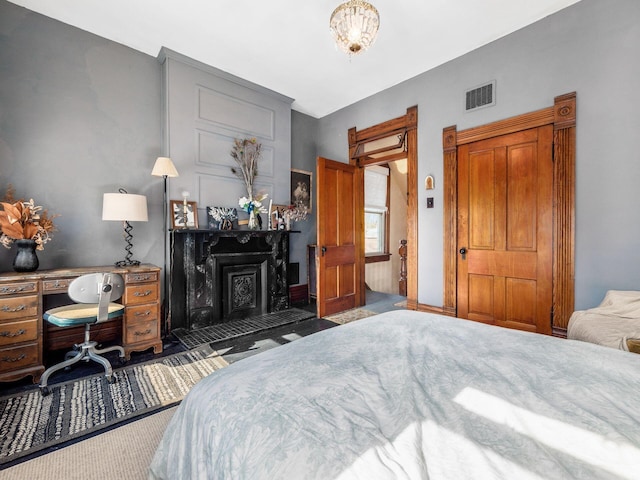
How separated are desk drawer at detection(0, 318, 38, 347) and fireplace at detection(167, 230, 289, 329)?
48.0 inches

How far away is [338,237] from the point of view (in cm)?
433

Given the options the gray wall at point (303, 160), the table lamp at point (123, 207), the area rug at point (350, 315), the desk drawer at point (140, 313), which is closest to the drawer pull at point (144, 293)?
the desk drawer at point (140, 313)

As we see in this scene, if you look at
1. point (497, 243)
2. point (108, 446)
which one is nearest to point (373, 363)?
point (108, 446)

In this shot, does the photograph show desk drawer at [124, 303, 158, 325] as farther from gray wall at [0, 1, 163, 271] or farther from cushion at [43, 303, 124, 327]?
gray wall at [0, 1, 163, 271]

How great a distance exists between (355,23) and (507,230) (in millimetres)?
2538

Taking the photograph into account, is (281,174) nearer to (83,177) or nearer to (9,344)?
(83,177)

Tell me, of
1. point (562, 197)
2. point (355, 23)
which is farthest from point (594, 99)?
point (355, 23)

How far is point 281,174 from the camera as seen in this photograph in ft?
14.9

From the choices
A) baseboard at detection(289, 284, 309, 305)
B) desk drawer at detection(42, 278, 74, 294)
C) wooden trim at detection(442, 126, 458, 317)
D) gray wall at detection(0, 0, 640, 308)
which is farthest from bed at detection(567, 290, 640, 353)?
desk drawer at detection(42, 278, 74, 294)

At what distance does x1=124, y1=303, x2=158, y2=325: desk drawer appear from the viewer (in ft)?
8.93

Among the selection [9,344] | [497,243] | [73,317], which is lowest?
[9,344]

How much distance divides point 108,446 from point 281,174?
3658 millimetres

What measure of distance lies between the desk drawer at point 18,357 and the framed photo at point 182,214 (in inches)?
Answer: 63.4

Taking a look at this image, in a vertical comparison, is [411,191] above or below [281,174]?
below
